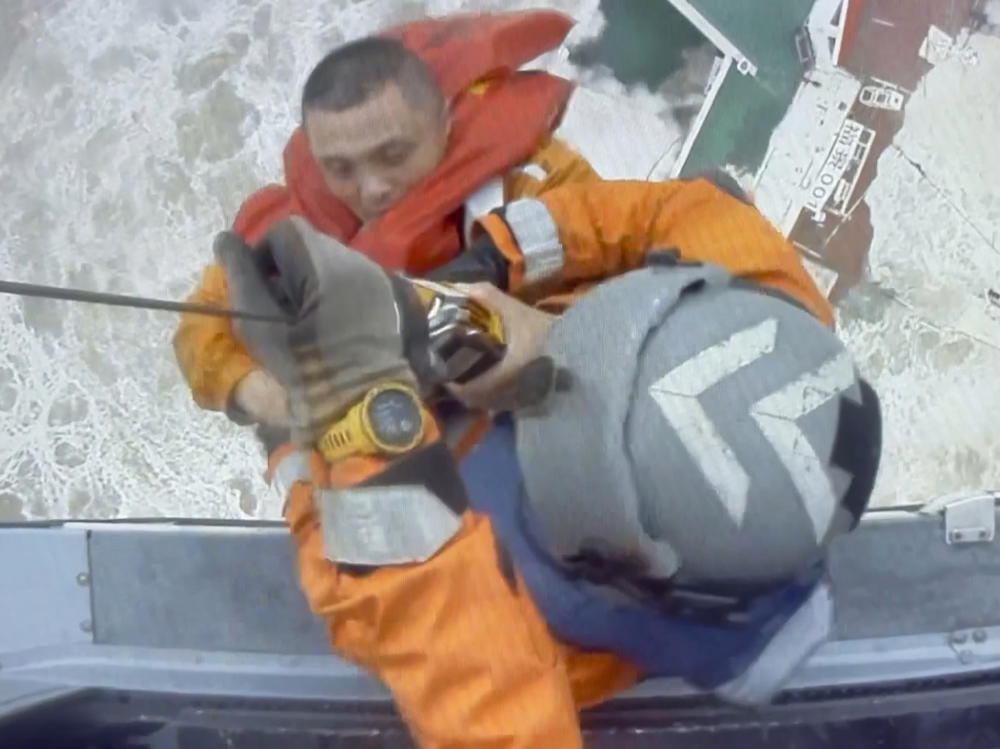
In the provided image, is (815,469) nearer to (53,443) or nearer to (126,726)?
(126,726)

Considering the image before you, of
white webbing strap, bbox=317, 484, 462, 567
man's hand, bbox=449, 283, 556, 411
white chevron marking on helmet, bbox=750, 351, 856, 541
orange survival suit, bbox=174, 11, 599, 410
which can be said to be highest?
orange survival suit, bbox=174, 11, 599, 410

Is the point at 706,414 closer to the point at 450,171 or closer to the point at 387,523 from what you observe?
the point at 387,523

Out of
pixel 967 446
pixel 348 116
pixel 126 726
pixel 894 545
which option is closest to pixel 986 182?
pixel 967 446

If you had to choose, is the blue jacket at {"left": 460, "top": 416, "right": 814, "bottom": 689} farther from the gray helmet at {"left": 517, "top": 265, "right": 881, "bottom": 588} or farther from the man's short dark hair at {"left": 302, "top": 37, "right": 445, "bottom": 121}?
the man's short dark hair at {"left": 302, "top": 37, "right": 445, "bottom": 121}

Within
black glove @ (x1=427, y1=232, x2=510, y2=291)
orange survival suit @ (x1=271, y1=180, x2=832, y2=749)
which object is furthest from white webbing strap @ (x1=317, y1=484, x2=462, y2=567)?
black glove @ (x1=427, y1=232, x2=510, y2=291)

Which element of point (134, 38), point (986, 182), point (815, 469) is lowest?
point (815, 469)

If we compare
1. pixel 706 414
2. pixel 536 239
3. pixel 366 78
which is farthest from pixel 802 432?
pixel 366 78

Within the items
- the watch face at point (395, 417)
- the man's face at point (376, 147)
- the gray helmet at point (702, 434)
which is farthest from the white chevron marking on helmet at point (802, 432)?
the man's face at point (376, 147)
